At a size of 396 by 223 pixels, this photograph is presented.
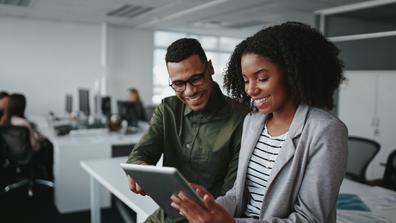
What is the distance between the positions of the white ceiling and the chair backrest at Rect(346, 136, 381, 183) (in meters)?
2.13

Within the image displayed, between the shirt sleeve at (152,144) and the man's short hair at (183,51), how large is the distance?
30 centimetres

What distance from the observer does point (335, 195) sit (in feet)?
3.58

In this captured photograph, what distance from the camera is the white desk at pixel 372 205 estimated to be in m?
1.88

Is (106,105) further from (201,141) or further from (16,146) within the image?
(201,141)

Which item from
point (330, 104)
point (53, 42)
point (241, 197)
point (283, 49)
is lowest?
point (241, 197)

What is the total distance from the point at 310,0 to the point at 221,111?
4.44m

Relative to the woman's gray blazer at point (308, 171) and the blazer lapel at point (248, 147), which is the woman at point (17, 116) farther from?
the woman's gray blazer at point (308, 171)

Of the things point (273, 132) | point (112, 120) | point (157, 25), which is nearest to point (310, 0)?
point (112, 120)

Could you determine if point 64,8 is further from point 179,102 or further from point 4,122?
point 179,102

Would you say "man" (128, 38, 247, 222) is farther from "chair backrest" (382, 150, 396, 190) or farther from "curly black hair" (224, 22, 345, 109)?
"chair backrest" (382, 150, 396, 190)

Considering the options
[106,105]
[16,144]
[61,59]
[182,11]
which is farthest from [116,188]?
[61,59]

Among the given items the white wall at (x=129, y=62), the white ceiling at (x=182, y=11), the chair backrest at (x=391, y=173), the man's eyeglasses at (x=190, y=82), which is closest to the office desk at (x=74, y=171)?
the white ceiling at (x=182, y=11)

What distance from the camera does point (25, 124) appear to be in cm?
461

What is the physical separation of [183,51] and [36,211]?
3534 millimetres
